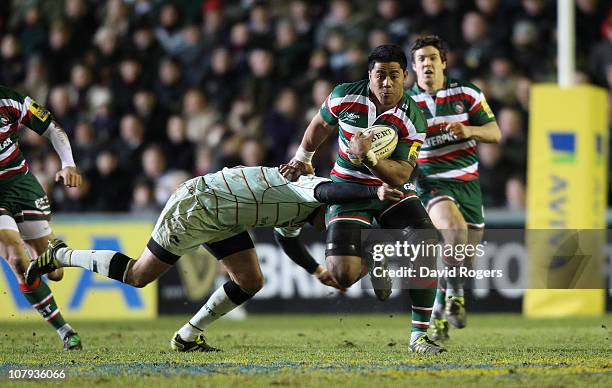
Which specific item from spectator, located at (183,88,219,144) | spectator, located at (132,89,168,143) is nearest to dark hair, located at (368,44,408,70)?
spectator, located at (183,88,219,144)

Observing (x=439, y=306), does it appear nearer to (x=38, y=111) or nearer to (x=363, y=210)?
(x=363, y=210)

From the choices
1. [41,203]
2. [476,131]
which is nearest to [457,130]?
[476,131]

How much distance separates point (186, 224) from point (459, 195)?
8.99 ft

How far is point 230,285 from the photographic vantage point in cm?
801

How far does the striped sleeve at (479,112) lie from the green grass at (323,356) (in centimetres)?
181

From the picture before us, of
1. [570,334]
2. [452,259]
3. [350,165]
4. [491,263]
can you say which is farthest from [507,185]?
[350,165]

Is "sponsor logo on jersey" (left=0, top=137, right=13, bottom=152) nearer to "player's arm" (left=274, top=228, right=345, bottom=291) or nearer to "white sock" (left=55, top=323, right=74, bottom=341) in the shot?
"white sock" (left=55, top=323, right=74, bottom=341)

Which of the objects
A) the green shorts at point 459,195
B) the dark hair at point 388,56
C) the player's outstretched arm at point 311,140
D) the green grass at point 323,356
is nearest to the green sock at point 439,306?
the green grass at point 323,356

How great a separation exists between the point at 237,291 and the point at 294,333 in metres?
2.34

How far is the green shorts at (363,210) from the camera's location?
24.6ft

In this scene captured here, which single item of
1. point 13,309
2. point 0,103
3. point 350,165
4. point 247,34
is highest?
point 247,34

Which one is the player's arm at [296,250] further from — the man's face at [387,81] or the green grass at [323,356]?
the man's face at [387,81]

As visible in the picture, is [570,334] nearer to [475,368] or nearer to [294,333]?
[294,333]

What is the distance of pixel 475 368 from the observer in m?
6.74
